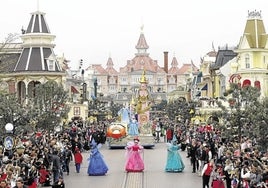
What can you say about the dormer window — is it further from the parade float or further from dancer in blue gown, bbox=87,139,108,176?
dancer in blue gown, bbox=87,139,108,176

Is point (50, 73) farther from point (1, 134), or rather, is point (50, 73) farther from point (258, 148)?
point (258, 148)

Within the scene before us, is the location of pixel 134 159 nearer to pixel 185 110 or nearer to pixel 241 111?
pixel 241 111

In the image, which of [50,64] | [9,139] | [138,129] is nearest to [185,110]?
[50,64]

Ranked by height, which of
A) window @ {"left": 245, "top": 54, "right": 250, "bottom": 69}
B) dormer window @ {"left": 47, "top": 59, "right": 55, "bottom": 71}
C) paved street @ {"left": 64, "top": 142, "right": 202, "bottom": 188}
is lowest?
paved street @ {"left": 64, "top": 142, "right": 202, "bottom": 188}

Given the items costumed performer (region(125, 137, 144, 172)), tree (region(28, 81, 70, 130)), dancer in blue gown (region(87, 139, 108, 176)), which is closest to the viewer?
Result: dancer in blue gown (region(87, 139, 108, 176))

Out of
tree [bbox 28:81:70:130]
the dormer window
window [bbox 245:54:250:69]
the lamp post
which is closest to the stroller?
the lamp post

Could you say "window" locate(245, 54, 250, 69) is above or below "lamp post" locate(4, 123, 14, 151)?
above

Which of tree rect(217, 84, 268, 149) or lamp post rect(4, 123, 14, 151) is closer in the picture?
lamp post rect(4, 123, 14, 151)

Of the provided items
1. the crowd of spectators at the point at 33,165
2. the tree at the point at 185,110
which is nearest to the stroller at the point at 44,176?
the crowd of spectators at the point at 33,165

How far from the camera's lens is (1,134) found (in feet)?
96.1

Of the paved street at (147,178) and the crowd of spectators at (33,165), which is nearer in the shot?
the crowd of spectators at (33,165)

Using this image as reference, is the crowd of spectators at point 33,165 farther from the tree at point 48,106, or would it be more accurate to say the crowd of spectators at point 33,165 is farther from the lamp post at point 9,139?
the tree at point 48,106

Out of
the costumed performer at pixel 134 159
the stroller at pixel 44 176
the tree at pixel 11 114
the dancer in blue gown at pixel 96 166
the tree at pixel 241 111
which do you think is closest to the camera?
the stroller at pixel 44 176

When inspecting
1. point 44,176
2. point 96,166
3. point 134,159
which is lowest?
point 44,176
